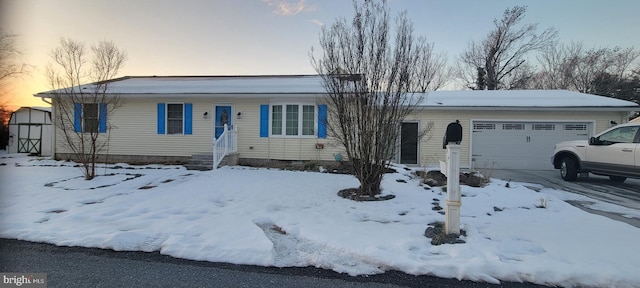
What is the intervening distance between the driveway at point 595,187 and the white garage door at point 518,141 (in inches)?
27.2

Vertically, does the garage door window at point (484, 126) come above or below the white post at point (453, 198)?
above

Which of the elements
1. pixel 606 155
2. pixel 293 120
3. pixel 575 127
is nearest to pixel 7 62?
pixel 293 120

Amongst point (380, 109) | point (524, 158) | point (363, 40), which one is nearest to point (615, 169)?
point (524, 158)

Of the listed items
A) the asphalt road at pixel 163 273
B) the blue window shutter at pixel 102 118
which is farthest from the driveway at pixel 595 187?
the blue window shutter at pixel 102 118

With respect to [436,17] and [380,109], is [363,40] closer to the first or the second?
[380,109]

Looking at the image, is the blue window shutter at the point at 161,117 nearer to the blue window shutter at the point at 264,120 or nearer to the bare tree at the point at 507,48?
the blue window shutter at the point at 264,120

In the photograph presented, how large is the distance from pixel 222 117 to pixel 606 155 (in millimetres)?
12257

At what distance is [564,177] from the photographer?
10.0m

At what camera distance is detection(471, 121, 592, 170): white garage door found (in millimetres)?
12398

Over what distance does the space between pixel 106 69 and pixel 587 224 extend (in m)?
12.4

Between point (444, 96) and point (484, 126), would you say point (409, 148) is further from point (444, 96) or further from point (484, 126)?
point (444, 96)

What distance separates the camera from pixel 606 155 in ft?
29.2

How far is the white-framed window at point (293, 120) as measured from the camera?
11.8 metres

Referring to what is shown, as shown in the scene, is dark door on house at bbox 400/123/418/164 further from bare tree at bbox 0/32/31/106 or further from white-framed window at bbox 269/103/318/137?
bare tree at bbox 0/32/31/106
